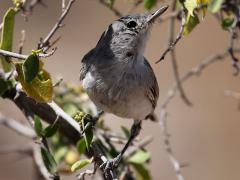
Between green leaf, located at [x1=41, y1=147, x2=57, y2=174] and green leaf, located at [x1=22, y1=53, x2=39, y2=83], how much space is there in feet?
2.01

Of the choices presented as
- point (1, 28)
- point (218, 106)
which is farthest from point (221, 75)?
point (1, 28)

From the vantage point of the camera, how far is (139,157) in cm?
340

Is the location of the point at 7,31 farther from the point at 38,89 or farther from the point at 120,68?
the point at 120,68

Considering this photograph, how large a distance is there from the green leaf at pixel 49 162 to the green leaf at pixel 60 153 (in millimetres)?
858

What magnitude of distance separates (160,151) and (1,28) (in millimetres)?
5596

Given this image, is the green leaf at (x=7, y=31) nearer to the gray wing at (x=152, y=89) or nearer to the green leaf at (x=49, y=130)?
the green leaf at (x=49, y=130)

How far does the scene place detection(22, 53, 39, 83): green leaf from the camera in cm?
218

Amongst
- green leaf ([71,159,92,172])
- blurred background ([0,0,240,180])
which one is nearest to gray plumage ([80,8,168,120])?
green leaf ([71,159,92,172])

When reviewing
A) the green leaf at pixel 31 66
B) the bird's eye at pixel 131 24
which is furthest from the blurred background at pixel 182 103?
the green leaf at pixel 31 66

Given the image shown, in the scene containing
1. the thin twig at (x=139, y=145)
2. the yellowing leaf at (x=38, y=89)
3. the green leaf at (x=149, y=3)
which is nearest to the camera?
the yellowing leaf at (x=38, y=89)

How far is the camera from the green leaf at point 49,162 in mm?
2742

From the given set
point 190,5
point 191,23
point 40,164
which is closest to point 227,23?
point 191,23

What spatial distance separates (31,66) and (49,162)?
70cm

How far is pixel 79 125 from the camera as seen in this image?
2.84 meters
